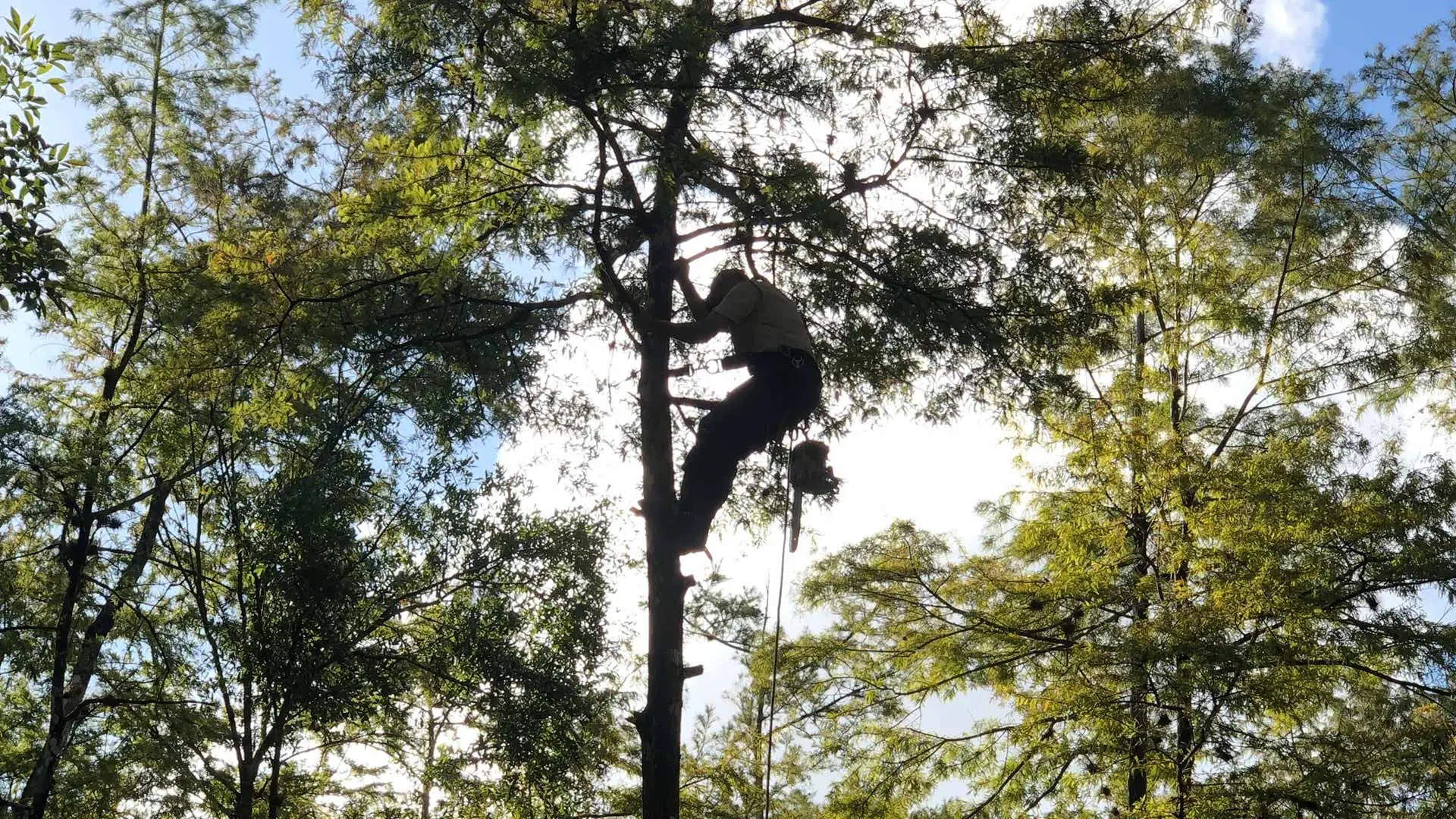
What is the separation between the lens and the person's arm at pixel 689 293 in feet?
20.3

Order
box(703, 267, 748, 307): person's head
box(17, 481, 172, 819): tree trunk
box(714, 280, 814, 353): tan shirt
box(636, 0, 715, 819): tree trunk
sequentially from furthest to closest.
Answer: box(17, 481, 172, 819): tree trunk
box(703, 267, 748, 307): person's head
box(714, 280, 814, 353): tan shirt
box(636, 0, 715, 819): tree trunk

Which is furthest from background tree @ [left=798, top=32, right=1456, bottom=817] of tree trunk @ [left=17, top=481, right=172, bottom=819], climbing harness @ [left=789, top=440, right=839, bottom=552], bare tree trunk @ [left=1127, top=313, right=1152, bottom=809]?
tree trunk @ [left=17, top=481, right=172, bottom=819]

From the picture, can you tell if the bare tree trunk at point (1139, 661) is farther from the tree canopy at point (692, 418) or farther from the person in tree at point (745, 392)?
the person in tree at point (745, 392)

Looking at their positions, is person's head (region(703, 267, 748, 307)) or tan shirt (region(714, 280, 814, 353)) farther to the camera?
person's head (region(703, 267, 748, 307))

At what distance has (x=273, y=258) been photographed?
6543 mm

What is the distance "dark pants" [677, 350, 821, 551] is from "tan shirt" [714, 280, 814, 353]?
0.08 m

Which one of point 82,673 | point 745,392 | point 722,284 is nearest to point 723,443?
point 745,392

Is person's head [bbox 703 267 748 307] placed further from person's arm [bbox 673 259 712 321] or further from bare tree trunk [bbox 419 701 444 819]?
bare tree trunk [bbox 419 701 444 819]

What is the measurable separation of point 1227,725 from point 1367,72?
9406 mm

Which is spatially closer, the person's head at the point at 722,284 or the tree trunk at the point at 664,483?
the tree trunk at the point at 664,483

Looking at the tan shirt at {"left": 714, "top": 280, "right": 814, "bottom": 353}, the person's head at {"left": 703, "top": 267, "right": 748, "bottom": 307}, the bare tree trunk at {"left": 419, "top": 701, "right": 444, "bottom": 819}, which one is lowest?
the bare tree trunk at {"left": 419, "top": 701, "right": 444, "bottom": 819}

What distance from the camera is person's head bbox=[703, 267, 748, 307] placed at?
6098 millimetres

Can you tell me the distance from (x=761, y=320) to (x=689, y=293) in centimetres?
62

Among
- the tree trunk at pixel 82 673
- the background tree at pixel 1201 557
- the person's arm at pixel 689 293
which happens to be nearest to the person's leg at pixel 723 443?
the person's arm at pixel 689 293
